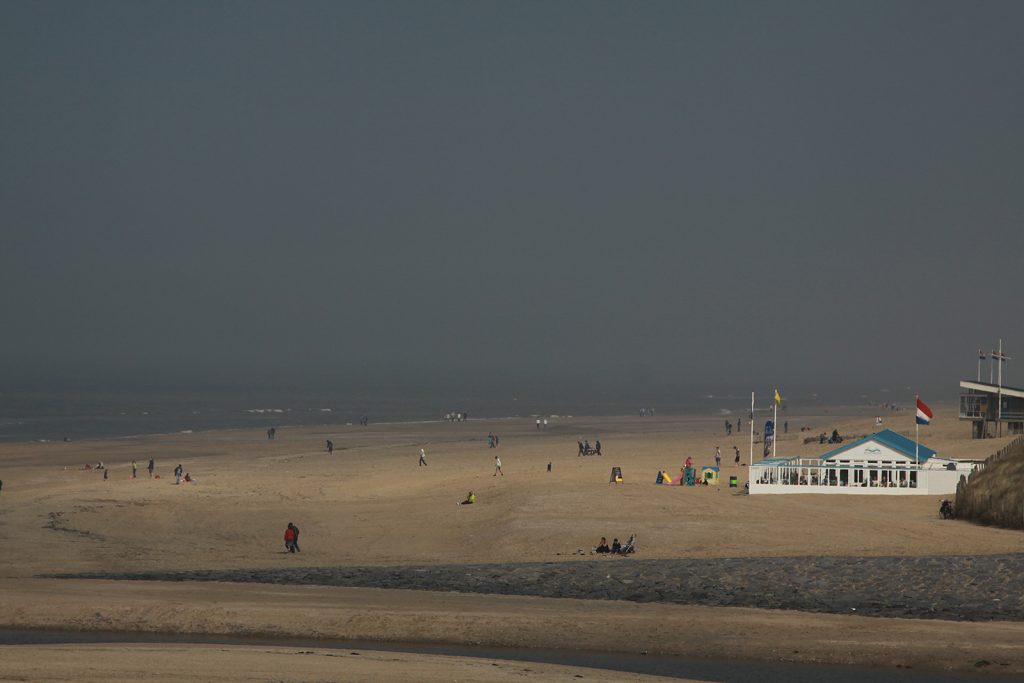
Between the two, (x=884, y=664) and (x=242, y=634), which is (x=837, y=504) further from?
(x=242, y=634)

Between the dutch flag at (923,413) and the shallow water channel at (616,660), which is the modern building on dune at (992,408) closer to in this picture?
the dutch flag at (923,413)

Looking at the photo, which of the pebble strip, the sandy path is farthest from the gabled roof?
the sandy path

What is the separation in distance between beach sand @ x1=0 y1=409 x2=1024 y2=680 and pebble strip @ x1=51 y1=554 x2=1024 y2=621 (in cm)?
75

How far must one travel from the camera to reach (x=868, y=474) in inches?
1785

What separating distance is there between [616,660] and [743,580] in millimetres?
6966

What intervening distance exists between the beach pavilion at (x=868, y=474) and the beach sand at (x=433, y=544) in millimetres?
1198

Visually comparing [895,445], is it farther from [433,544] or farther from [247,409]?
[247,409]

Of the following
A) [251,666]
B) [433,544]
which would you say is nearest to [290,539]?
[433,544]

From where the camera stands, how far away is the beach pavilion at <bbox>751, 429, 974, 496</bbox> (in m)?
44.8

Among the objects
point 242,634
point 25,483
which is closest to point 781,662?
point 242,634

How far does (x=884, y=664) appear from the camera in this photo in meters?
22.2

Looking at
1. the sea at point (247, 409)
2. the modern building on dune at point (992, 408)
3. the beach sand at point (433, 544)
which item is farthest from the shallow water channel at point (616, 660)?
the sea at point (247, 409)

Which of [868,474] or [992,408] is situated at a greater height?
[992,408]

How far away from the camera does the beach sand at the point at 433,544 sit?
23562mm
